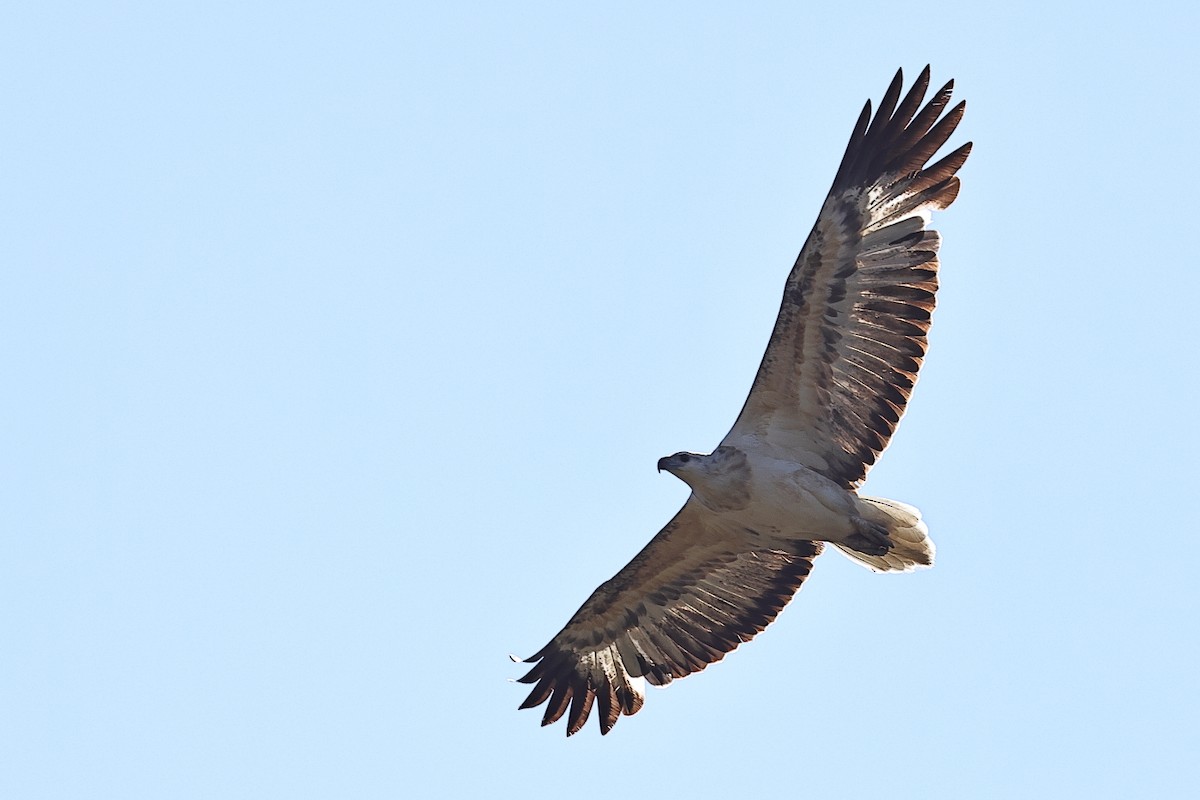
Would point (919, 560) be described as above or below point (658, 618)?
below

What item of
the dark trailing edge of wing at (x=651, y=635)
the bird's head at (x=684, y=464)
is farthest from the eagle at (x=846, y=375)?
the dark trailing edge of wing at (x=651, y=635)

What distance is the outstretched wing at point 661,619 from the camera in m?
16.5

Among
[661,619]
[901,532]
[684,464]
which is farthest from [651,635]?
[901,532]

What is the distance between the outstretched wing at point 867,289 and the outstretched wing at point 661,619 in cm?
152

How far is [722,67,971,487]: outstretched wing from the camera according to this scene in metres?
14.8

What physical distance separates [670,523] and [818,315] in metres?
2.39

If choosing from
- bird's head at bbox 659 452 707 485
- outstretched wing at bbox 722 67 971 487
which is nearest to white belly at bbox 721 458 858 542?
outstretched wing at bbox 722 67 971 487

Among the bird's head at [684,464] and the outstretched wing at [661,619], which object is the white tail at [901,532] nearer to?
the outstretched wing at [661,619]

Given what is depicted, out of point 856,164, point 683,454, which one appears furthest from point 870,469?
point 856,164

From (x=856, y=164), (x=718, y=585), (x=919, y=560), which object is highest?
(x=856, y=164)

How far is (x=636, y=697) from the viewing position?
1716 cm

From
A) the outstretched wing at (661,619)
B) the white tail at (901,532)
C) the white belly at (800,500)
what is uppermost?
the outstretched wing at (661,619)

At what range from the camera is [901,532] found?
15141mm

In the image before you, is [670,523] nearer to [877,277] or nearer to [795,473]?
[795,473]
